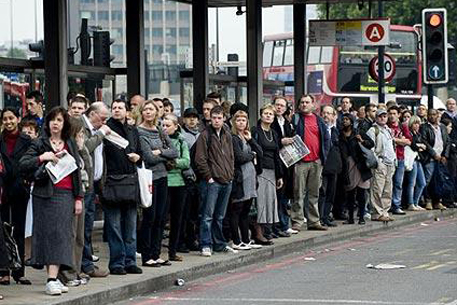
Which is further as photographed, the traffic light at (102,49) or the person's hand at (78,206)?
the traffic light at (102,49)

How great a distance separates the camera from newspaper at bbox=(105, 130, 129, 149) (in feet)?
47.0

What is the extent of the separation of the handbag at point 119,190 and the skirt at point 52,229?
1.26 meters

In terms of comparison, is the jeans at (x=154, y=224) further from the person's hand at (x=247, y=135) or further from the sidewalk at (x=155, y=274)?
the person's hand at (x=247, y=135)

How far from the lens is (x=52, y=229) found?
1309 centimetres

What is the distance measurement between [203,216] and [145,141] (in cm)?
190

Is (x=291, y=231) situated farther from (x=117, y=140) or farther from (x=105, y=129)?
(x=105, y=129)

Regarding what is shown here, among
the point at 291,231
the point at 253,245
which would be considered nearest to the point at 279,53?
the point at 291,231

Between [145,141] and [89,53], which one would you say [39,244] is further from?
[89,53]

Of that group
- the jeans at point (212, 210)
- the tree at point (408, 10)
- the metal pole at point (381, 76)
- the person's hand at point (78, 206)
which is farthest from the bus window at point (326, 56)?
the person's hand at point (78, 206)

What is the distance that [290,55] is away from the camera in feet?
134

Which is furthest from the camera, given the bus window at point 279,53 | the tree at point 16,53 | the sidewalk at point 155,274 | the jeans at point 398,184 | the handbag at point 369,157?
the bus window at point 279,53

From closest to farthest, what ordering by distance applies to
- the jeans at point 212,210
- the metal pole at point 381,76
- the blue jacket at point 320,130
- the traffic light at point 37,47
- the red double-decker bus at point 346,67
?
1. the jeans at point 212,210
2. the traffic light at point 37,47
3. the blue jacket at point 320,130
4. the metal pole at point 381,76
5. the red double-decker bus at point 346,67

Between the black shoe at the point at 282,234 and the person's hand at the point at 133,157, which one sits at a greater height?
the person's hand at the point at 133,157

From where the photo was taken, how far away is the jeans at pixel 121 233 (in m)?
14.6
